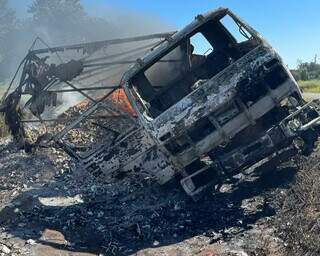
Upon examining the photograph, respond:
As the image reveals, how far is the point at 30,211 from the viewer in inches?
261

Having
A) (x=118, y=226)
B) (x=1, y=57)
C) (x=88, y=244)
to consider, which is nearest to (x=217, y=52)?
(x=118, y=226)

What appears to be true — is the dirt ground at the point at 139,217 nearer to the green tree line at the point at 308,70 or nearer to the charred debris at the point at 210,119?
the charred debris at the point at 210,119

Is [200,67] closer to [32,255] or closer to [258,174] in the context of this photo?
[258,174]

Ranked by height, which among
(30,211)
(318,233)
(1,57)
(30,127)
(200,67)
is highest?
(1,57)

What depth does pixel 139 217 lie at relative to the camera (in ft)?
20.8

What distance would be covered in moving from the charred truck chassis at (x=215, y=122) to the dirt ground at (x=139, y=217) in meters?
0.38

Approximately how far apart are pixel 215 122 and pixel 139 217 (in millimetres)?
1697

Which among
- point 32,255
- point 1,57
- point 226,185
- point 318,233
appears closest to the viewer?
point 318,233

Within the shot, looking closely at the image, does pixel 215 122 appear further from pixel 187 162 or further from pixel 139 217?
pixel 139 217

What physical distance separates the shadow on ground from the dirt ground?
12 millimetres

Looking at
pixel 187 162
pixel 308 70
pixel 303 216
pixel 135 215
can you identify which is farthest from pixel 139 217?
pixel 308 70

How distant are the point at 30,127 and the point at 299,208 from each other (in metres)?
8.53

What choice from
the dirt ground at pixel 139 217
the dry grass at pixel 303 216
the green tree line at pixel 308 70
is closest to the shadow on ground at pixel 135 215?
the dirt ground at pixel 139 217

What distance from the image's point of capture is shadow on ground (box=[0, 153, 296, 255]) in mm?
5617
